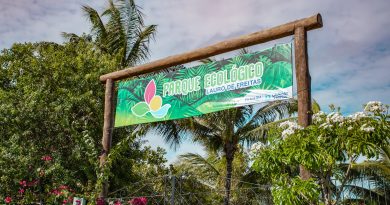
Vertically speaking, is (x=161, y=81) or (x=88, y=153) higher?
(x=161, y=81)

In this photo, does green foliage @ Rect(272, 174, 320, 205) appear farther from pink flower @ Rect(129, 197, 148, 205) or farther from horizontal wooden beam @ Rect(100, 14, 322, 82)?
pink flower @ Rect(129, 197, 148, 205)

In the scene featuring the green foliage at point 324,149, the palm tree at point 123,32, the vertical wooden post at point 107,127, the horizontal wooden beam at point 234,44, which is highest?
the palm tree at point 123,32

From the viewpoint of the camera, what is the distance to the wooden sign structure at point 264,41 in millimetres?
6645

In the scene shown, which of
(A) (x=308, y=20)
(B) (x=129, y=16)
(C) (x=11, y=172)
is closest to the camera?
(A) (x=308, y=20)

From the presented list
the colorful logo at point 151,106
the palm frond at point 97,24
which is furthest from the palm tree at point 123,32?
the colorful logo at point 151,106

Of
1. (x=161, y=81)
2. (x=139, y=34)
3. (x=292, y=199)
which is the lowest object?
(x=292, y=199)

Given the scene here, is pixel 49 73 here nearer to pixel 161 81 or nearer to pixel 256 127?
pixel 161 81

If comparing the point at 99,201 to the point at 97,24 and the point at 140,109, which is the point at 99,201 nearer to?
the point at 140,109

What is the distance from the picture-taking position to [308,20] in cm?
692

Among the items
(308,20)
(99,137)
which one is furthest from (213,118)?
(308,20)

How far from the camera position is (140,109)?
30.8ft

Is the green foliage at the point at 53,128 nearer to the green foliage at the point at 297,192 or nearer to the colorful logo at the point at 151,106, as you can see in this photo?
the colorful logo at the point at 151,106

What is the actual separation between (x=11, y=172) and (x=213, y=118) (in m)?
8.95

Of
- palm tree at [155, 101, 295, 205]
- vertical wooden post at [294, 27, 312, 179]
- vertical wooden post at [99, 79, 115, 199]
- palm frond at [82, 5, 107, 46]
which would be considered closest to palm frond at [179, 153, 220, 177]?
palm tree at [155, 101, 295, 205]
